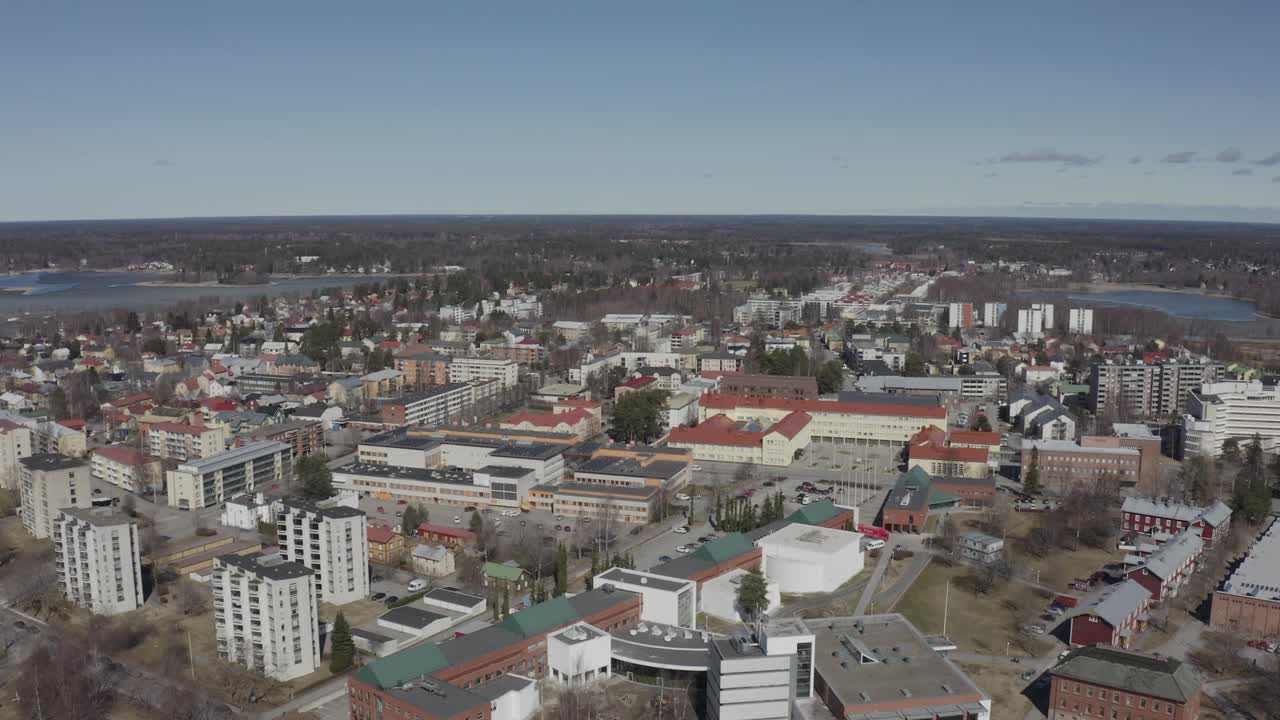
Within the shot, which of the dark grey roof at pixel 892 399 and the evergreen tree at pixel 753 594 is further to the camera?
the dark grey roof at pixel 892 399

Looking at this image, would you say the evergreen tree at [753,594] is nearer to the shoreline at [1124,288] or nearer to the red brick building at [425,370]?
the red brick building at [425,370]

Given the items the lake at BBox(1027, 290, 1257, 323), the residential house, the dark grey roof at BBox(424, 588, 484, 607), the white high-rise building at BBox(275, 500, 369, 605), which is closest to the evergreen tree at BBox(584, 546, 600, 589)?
the dark grey roof at BBox(424, 588, 484, 607)

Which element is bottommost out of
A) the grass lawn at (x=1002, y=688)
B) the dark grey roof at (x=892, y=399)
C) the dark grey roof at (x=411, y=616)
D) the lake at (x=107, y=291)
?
the grass lawn at (x=1002, y=688)

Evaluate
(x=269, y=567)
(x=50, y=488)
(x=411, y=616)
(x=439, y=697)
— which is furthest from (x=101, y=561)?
(x=439, y=697)

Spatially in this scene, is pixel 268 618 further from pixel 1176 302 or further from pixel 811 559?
pixel 1176 302

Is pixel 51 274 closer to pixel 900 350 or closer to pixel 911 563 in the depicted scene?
pixel 900 350

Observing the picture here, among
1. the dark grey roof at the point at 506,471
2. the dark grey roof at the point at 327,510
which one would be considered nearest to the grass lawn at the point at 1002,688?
the dark grey roof at the point at 327,510
